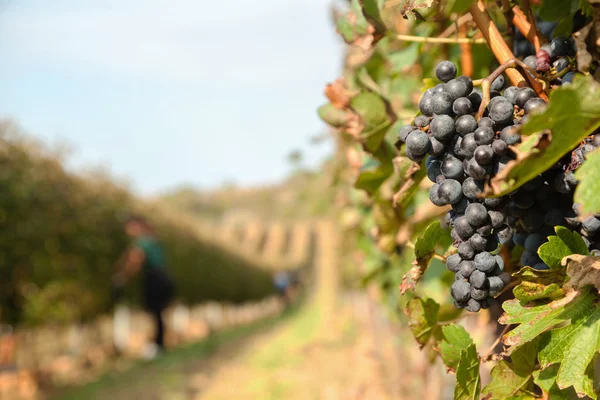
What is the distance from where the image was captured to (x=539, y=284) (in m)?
0.82

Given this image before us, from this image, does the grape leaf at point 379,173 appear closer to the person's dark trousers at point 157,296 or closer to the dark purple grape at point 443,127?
the dark purple grape at point 443,127

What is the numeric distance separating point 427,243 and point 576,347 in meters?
0.28

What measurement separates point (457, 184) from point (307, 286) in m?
43.3

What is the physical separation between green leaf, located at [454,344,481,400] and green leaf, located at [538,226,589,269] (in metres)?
0.22

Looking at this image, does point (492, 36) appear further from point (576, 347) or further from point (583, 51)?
point (576, 347)

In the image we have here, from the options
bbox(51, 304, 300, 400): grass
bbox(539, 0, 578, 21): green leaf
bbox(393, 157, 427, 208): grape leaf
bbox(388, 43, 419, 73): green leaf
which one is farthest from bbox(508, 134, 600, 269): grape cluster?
bbox(51, 304, 300, 400): grass

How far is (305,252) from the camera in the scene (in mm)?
47438

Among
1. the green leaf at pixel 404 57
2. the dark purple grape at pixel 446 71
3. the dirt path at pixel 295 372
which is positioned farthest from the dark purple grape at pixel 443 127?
the dirt path at pixel 295 372

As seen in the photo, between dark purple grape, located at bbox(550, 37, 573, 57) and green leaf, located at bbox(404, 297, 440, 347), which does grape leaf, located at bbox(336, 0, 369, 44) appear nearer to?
dark purple grape, located at bbox(550, 37, 573, 57)

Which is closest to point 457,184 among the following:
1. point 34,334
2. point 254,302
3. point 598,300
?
point 598,300

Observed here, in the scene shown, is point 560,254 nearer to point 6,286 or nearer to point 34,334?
Result: point 6,286

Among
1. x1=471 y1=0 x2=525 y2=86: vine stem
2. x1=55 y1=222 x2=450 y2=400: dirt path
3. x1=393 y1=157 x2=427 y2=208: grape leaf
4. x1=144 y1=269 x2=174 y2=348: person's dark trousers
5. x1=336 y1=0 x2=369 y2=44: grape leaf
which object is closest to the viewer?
x1=471 y1=0 x2=525 y2=86: vine stem

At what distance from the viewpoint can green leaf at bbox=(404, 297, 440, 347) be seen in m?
1.06

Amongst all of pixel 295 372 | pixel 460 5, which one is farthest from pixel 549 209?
pixel 295 372
